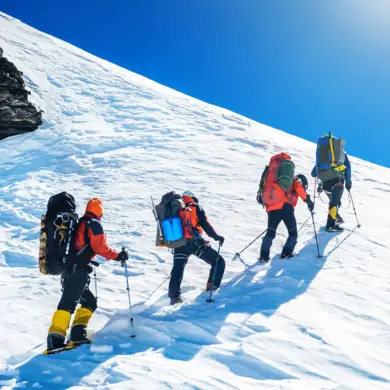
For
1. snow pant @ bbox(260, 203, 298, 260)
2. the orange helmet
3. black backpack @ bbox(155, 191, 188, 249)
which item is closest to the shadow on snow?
snow pant @ bbox(260, 203, 298, 260)

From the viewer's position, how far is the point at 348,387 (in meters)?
4.35

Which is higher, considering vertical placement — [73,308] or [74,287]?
[74,287]

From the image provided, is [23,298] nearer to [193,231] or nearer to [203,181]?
[193,231]

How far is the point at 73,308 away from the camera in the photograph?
562cm

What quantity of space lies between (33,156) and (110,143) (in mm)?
3486

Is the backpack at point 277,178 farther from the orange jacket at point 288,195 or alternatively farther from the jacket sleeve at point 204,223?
the jacket sleeve at point 204,223

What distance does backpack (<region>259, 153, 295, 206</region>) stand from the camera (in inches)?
318

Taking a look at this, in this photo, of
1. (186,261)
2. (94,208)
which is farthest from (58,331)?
(186,261)

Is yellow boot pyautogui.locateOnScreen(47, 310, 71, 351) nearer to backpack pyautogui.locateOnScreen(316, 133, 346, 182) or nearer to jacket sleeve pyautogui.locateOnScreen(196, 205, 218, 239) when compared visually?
jacket sleeve pyautogui.locateOnScreen(196, 205, 218, 239)

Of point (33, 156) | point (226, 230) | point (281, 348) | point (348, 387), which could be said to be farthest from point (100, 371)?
point (33, 156)

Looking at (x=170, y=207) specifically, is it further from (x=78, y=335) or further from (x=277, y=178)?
(x=277, y=178)

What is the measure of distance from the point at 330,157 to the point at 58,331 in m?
7.53

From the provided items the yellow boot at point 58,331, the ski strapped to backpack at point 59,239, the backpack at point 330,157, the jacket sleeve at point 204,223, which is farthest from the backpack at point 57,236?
the backpack at point 330,157

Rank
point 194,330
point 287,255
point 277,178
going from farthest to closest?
point 287,255 → point 277,178 → point 194,330
